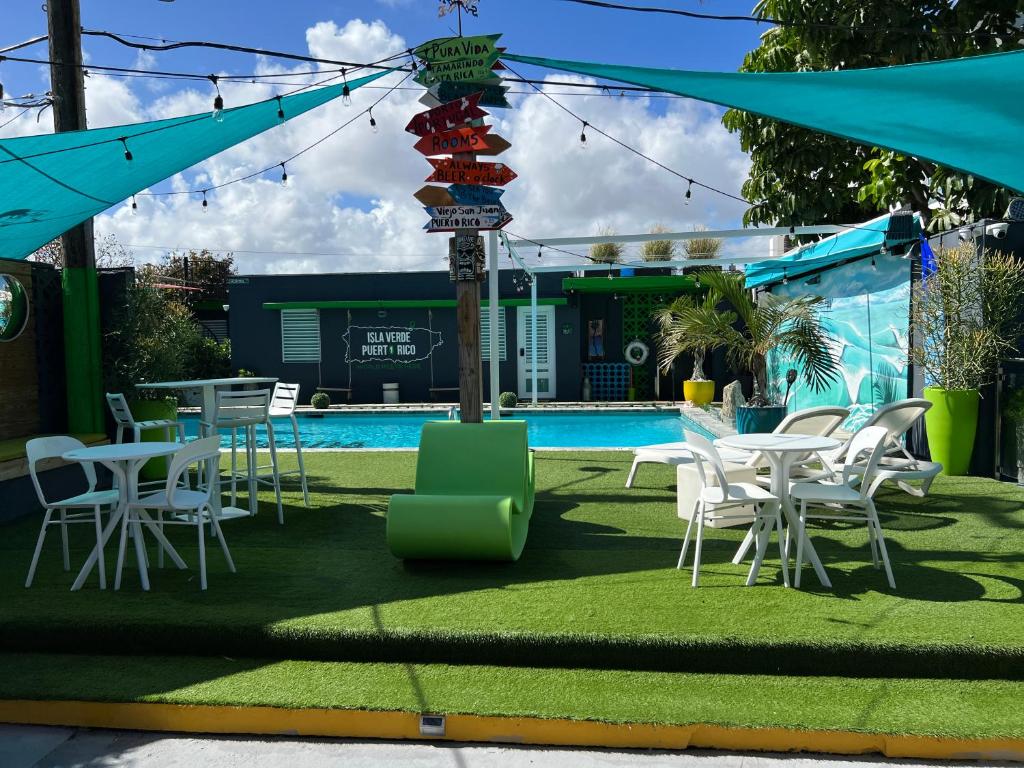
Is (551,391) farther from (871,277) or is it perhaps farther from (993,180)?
(993,180)

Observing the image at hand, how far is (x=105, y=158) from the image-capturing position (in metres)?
5.55

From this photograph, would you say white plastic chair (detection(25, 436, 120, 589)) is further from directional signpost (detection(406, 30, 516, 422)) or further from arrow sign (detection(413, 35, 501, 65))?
arrow sign (detection(413, 35, 501, 65))

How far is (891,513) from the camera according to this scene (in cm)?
576

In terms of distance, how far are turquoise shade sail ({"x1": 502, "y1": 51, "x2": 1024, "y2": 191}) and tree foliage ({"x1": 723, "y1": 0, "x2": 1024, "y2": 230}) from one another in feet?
10.4

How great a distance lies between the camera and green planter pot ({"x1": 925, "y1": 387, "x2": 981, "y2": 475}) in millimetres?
6750

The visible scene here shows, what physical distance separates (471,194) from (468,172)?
15 centimetres

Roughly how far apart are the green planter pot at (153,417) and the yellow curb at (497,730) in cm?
464

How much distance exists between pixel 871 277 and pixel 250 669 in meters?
8.01

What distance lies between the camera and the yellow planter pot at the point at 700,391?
14781 mm

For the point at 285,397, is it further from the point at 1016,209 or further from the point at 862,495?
the point at 1016,209

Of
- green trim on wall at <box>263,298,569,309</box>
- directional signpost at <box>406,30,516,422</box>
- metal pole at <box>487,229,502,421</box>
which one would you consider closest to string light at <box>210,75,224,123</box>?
directional signpost at <box>406,30,516,422</box>

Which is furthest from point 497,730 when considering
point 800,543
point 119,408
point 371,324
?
point 371,324

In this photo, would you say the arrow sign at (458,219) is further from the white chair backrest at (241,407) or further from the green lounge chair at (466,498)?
the white chair backrest at (241,407)

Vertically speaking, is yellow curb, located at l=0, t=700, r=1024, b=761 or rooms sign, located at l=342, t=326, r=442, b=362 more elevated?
rooms sign, located at l=342, t=326, r=442, b=362
